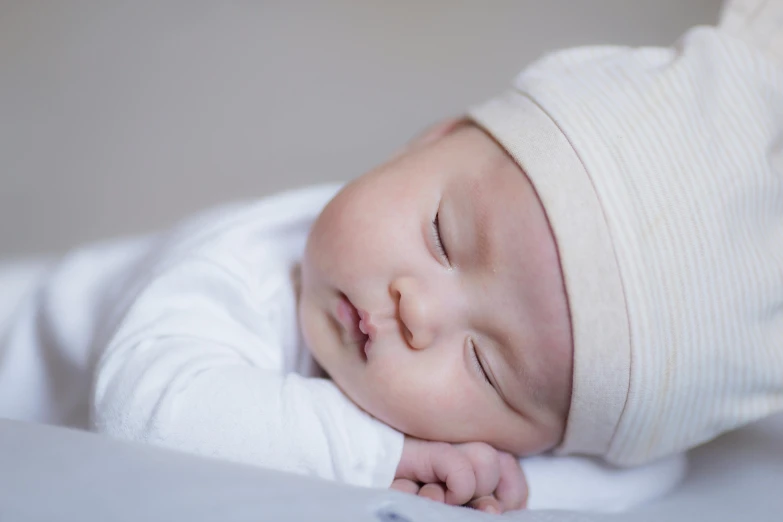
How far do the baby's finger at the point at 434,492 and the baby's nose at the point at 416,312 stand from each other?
0.55ft

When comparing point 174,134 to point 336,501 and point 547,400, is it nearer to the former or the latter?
point 547,400

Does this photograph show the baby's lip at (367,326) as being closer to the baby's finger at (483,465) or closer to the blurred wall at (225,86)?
the baby's finger at (483,465)

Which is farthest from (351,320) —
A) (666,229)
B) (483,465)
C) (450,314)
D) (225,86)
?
(225,86)

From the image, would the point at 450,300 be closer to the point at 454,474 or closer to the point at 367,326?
the point at 367,326

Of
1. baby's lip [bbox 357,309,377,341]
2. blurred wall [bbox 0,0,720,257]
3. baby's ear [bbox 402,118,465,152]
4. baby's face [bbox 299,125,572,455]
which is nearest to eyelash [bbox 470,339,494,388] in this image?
baby's face [bbox 299,125,572,455]

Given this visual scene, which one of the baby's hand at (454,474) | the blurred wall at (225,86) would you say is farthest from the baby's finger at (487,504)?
the blurred wall at (225,86)

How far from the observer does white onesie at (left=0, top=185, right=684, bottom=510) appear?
76 centimetres

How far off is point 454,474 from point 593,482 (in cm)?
22

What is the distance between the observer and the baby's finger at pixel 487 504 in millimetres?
776

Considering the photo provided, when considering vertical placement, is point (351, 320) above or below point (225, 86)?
below

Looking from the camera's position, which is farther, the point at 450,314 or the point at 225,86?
the point at 225,86

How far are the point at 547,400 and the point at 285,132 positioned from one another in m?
1.11

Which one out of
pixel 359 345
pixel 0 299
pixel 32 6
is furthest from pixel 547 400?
pixel 32 6

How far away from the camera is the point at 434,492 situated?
2.61ft
